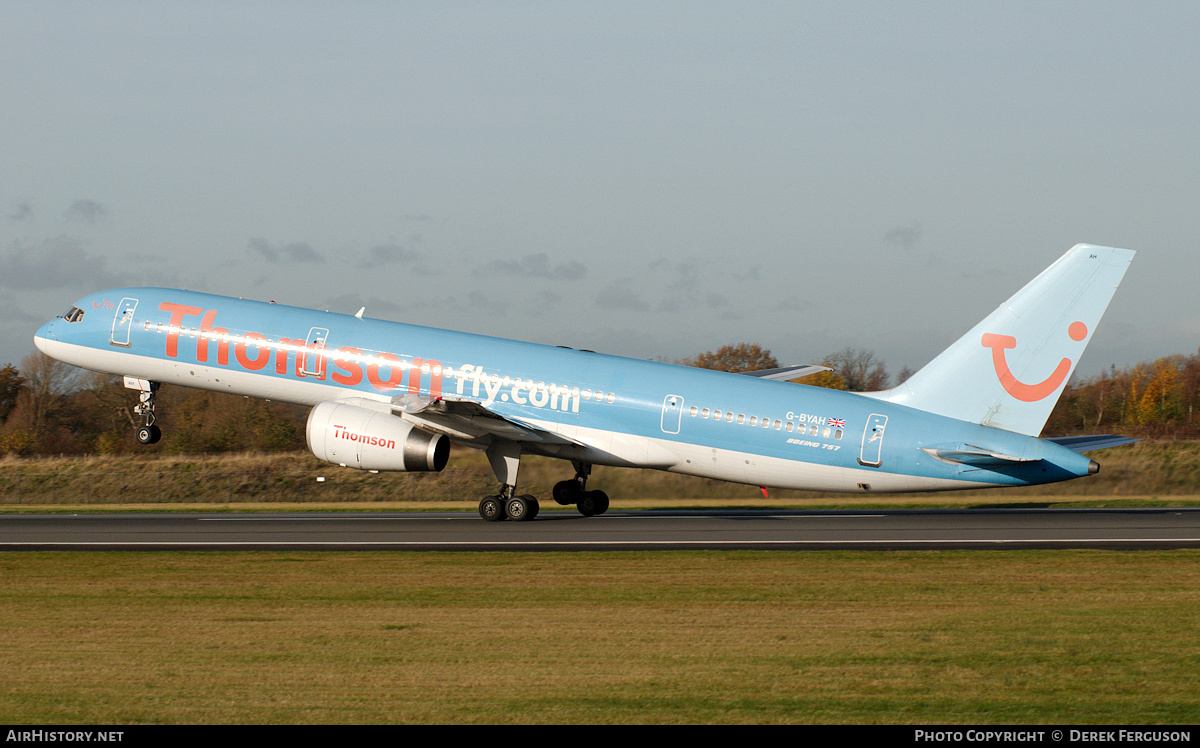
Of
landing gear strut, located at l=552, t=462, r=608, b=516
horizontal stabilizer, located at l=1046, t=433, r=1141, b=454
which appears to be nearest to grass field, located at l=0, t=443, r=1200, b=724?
horizontal stabilizer, located at l=1046, t=433, r=1141, b=454

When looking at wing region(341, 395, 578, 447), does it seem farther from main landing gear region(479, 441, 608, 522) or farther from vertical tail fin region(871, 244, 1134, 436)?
vertical tail fin region(871, 244, 1134, 436)

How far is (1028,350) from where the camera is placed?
27.8 meters

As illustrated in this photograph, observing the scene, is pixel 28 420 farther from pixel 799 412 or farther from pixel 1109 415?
pixel 1109 415

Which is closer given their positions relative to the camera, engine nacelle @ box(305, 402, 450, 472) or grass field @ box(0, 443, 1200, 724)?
grass field @ box(0, 443, 1200, 724)

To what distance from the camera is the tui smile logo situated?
1093 inches

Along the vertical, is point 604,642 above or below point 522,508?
above

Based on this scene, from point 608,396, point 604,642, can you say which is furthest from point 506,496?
point 604,642

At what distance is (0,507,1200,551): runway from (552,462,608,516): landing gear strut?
1.65 ft

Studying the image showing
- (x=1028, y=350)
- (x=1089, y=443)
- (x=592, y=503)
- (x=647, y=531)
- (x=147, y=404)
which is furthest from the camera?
(x=147, y=404)

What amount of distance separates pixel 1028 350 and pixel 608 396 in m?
11.8

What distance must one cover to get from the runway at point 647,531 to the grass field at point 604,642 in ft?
11.3

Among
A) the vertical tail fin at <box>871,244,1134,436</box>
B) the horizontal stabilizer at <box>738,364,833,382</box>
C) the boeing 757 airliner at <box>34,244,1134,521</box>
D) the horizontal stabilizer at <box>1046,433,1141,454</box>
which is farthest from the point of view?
the horizontal stabilizer at <box>738,364,833,382</box>

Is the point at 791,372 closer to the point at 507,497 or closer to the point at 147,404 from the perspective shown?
the point at 507,497

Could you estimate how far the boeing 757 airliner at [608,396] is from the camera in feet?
91.8
